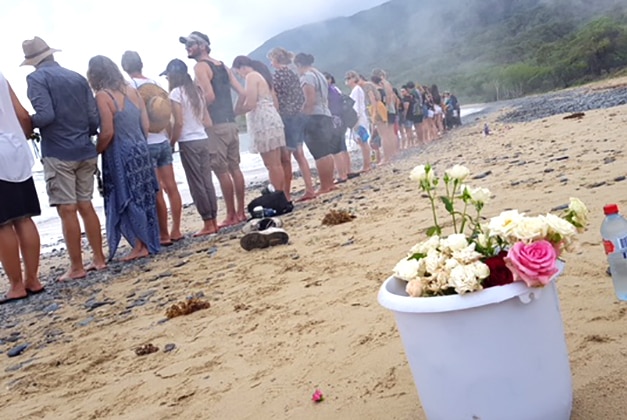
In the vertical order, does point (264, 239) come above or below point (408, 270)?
below

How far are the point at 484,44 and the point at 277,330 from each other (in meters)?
118

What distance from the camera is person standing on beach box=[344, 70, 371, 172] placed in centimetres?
1098

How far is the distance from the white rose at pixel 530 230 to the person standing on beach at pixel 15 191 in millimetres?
4066

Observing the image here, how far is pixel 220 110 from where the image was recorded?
258 inches

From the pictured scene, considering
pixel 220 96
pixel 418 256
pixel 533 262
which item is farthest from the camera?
pixel 220 96

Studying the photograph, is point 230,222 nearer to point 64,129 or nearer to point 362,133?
point 64,129

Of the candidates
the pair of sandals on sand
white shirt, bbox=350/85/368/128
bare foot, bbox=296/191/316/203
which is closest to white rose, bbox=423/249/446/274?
the pair of sandals on sand

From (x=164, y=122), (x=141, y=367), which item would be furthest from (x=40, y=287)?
(x=141, y=367)

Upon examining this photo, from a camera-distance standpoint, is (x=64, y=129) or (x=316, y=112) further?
(x=316, y=112)

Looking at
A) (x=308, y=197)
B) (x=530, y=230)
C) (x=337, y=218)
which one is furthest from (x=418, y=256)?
(x=308, y=197)

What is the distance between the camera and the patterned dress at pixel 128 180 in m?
5.47

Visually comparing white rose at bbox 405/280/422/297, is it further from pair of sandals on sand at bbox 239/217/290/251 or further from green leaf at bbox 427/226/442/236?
pair of sandals on sand at bbox 239/217/290/251

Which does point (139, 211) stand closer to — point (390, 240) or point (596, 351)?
point (390, 240)

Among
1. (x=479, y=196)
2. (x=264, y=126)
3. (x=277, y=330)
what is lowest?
(x=277, y=330)
